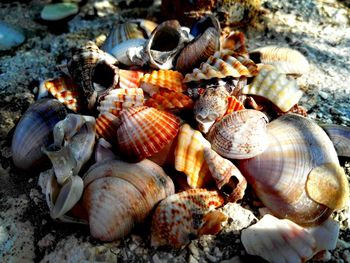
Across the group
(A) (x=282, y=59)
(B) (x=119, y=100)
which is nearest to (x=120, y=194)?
(B) (x=119, y=100)

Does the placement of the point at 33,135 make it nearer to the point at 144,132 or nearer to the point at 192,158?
the point at 144,132

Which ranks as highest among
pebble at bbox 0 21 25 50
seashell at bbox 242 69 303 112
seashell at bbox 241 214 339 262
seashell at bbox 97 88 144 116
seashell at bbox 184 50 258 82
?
seashell at bbox 184 50 258 82

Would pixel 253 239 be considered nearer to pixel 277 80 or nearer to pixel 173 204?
pixel 173 204

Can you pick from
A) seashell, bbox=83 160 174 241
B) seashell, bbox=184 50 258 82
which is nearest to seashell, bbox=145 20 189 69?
seashell, bbox=184 50 258 82

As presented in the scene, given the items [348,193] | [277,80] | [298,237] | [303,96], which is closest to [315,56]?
[303,96]

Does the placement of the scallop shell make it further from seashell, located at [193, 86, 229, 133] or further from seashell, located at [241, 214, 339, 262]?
seashell, located at [241, 214, 339, 262]

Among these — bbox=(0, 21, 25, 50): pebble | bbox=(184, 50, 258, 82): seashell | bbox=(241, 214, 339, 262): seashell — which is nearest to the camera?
bbox=(241, 214, 339, 262): seashell

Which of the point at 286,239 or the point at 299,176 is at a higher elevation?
the point at 299,176
